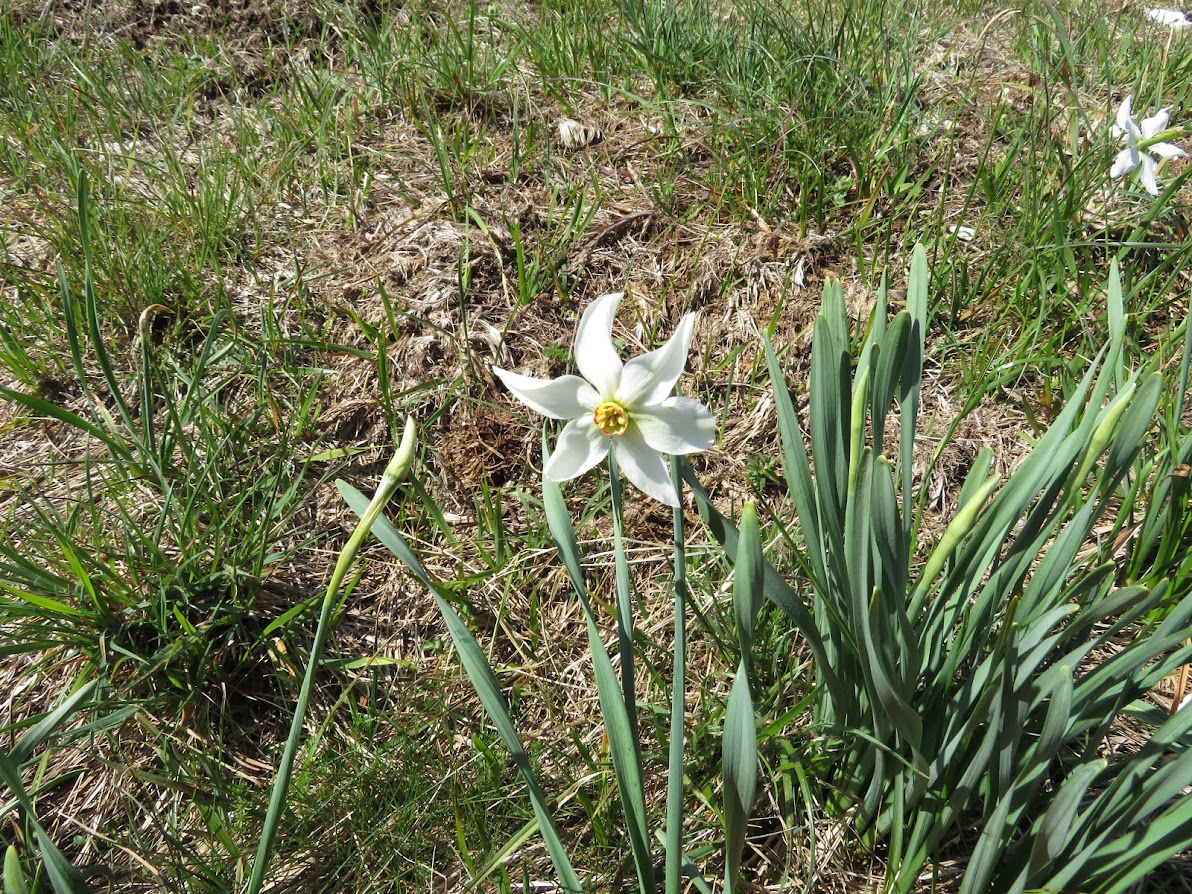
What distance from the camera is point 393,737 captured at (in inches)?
65.0

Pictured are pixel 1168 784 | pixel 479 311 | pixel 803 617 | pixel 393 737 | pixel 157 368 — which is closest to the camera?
pixel 1168 784

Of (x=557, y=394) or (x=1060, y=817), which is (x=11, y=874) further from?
(x=1060, y=817)

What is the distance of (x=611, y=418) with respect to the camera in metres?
1.12

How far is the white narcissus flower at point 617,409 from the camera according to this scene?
3.57 feet

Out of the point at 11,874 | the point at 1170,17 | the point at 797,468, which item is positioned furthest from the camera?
the point at 1170,17

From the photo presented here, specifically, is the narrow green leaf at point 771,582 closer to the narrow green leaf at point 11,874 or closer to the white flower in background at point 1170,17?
the narrow green leaf at point 11,874

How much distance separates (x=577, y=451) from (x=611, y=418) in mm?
67

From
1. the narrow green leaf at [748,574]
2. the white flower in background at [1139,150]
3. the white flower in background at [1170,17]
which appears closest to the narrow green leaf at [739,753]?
the narrow green leaf at [748,574]

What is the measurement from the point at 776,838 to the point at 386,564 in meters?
1.02

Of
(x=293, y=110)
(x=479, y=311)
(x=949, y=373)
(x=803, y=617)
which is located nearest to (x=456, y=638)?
(x=803, y=617)

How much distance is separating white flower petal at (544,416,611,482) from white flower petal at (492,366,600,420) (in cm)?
2

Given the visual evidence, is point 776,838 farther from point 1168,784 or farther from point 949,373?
point 949,373

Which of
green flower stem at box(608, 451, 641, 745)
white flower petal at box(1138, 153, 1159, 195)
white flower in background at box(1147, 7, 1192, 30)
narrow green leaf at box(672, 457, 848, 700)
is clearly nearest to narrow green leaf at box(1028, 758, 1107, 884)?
narrow green leaf at box(672, 457, 848, 700)

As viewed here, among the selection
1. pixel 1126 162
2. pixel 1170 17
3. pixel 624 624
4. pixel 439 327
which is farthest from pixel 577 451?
pixel 1170 17
